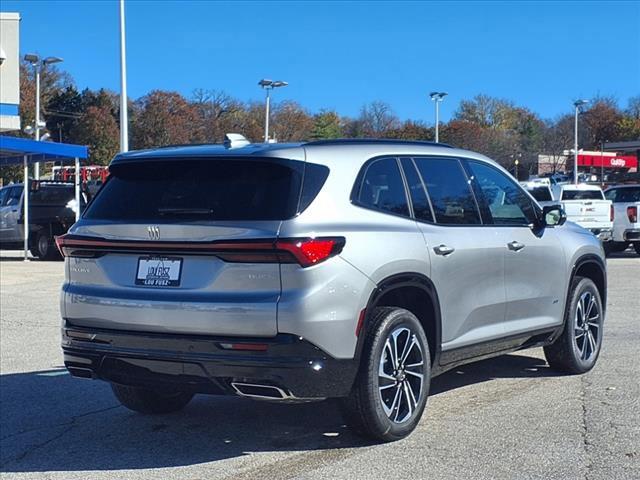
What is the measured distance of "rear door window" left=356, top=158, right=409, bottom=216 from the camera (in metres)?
5.32

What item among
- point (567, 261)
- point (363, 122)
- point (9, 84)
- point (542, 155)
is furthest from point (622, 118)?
point (567, 261)

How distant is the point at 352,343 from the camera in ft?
15.9

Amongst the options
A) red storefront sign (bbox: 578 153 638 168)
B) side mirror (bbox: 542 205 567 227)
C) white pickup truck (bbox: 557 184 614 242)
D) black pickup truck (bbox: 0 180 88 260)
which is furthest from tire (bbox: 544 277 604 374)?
red storefront sign (bbox: 578 153 638 168)

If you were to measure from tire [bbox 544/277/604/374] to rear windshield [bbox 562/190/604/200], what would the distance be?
15.7 metres

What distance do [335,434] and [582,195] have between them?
745 inches

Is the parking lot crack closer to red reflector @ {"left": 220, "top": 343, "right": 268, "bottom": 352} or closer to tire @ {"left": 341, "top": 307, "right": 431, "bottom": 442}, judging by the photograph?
red reflector @ {"left": 220, "top": 343, "right": 268, "bottom": 352}

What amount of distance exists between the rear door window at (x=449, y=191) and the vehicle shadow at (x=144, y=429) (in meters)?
1.55

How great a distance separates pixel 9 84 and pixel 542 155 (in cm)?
4954

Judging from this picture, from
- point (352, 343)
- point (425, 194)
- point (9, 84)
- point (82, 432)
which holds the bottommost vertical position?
point (82, 432)

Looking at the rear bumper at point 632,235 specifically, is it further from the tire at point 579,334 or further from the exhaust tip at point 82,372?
the exhaust tip at point 82,372

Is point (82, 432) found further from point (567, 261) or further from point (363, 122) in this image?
point (363, 122)

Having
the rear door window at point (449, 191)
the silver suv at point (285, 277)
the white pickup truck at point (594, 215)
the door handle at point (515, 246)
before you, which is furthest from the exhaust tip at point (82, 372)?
the white pickup truck at point (594, 215)

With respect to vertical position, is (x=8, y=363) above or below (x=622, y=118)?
below

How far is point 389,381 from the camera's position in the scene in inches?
207
